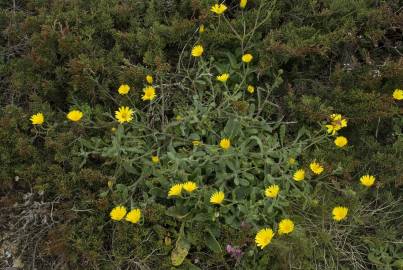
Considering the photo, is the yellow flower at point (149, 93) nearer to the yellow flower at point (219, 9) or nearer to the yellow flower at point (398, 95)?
the yellow flower at point (219, 9)

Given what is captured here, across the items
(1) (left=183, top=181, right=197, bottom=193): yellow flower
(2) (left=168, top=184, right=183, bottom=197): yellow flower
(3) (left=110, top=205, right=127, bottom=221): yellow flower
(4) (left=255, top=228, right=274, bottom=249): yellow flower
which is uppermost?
(1) (left=183, top=181, right=197, bottom=193): yellow flower

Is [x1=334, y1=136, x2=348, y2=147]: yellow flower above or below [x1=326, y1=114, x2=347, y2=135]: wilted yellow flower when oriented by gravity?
below

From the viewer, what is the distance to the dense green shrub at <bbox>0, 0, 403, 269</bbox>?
2.55 m

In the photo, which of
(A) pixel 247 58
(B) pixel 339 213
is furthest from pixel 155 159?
(B) pixel 339 213

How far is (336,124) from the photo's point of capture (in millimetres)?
2730

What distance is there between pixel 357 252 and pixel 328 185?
0.38 meters

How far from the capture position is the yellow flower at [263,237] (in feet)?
7.73

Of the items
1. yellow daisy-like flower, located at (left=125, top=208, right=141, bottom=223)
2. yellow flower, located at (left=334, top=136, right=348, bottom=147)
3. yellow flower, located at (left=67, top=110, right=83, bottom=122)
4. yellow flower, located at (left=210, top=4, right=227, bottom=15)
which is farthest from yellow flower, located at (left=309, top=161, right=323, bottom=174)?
yellow flower, located at (left=67, top=110, right=83, bottom=122)

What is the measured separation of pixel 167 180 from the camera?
266cm

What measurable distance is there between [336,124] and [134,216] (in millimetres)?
1206

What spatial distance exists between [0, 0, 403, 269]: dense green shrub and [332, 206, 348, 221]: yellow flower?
0.10 m

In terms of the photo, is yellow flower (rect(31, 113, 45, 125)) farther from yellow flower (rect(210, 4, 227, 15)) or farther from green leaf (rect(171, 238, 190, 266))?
yellow flower (rect(210, 4, 227, 15))

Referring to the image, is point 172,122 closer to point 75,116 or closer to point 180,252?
point 75,116

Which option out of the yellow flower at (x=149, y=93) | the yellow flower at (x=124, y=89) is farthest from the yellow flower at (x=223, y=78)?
the yellow flower at (x=124, y=89)
